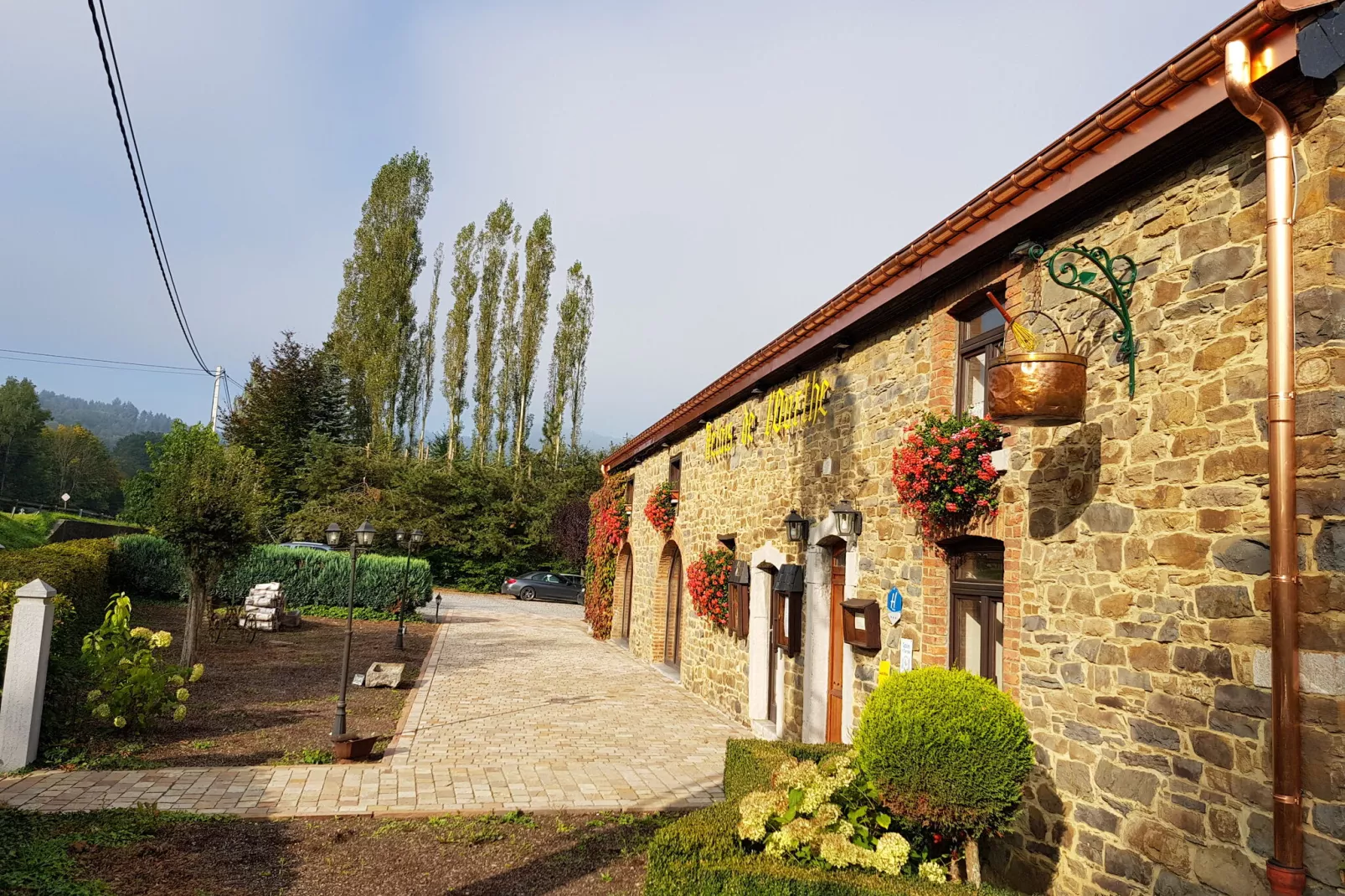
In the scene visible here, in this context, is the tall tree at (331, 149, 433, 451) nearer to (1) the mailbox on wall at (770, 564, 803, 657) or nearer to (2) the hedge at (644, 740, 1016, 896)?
(1) the mailbox on wall at (770, 564, 803, 657)

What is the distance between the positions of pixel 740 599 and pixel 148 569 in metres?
17.8

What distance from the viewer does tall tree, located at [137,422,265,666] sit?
40.8 ft

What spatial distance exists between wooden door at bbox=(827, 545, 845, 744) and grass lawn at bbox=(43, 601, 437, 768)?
4448 millimetres

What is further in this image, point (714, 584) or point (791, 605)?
point (714, 584)

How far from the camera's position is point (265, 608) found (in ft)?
58.9

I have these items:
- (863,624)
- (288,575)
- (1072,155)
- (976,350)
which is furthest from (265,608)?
(1072,155)

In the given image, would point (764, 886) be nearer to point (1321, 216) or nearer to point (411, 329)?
point (1321, 216)

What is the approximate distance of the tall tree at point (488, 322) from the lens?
1387 inches

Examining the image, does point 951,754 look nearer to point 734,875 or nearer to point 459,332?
point 734,875

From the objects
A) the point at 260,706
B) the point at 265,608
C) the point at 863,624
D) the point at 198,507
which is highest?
the point at 198,507

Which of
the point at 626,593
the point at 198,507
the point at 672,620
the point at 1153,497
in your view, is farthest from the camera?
the point at 626,593

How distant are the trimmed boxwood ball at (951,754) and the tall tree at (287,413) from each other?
33850mm

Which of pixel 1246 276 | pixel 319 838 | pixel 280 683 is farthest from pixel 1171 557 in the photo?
pixel 280 683

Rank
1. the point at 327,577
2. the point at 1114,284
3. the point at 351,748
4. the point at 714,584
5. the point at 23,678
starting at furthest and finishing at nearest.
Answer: the point at 327,577, the point at 714,584, the point at 351,748, the point at 23,678, the point at 1114,284
